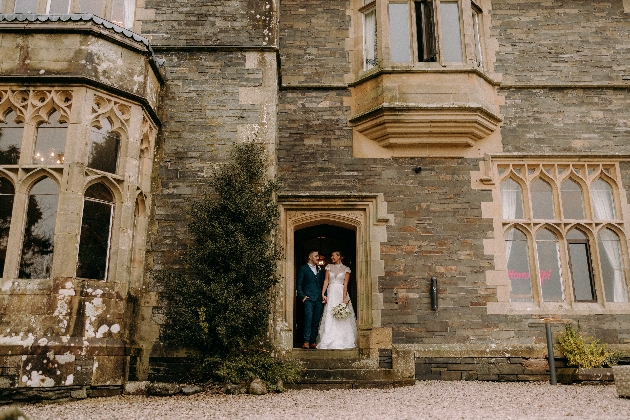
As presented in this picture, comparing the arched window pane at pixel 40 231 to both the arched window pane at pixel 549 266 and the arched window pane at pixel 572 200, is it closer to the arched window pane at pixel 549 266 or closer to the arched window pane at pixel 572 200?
the arched window pane at pixel 549 266

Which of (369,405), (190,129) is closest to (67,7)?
(190,129)

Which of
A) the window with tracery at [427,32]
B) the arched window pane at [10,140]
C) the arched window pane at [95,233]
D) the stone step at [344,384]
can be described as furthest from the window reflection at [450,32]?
the arched window pane at [10,140]

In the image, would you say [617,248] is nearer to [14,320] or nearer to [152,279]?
[152,279]

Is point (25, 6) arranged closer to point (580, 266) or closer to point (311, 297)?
point (311, 297)

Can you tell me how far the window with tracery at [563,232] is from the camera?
26.5 ft

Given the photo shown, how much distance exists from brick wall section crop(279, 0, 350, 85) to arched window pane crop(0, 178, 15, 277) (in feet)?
15.0

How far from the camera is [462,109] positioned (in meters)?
8.02

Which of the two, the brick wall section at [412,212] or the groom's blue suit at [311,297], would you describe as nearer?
the brick wall section at [412,212]

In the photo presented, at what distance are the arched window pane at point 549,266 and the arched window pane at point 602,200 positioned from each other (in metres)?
0.87

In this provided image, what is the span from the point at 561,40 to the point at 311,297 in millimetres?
6376

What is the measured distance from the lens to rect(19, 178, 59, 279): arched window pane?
19.9 ft

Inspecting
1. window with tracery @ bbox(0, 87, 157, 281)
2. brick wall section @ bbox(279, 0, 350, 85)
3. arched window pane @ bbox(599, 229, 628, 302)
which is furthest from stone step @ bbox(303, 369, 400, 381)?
brick wall section @ bbox(279, 0, 350, 85)

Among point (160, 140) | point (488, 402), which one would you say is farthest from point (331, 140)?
point (488, 402)

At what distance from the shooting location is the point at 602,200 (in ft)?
27.7
